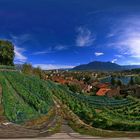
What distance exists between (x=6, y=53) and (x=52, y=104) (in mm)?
14385

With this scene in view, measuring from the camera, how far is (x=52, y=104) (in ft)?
72.1

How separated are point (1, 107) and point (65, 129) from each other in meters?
3.48

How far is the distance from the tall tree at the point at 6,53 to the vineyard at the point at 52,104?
1105cm

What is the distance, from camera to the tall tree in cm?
3481

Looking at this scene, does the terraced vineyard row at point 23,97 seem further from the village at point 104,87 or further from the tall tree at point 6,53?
the tall tree at point 6,53

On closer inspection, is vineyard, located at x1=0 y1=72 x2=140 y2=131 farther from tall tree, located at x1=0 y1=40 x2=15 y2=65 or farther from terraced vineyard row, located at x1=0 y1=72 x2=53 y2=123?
tall tree, located at x1=0 y1=40 x2=15 y2=65

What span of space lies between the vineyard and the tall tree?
1105cm

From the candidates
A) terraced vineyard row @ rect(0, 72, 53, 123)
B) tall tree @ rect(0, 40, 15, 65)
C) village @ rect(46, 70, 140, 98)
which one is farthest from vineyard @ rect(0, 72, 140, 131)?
tall tree @ rect(0, 40, 15, 65)

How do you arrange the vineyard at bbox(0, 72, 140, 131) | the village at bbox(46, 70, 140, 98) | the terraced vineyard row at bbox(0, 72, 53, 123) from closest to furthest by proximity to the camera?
the terraced vineyard row at bbox(0, 72, 53, 123) → the vineyard at bbox(0, 72, 140, 131) → the village at bbox(46, 70, 140, 98)

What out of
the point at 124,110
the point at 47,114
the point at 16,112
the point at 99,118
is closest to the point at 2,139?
the point at 16,112

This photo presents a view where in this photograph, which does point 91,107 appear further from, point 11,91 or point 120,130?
point 11,91

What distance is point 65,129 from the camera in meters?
20.2

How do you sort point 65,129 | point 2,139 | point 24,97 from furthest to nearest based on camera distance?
1. point 24,97
2. point 65,129
3. point 2,139

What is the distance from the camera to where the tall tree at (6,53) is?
34.8 m
